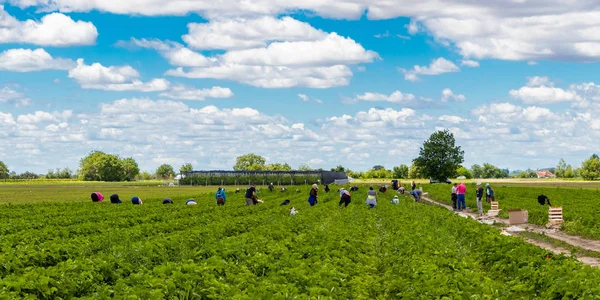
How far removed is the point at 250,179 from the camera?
481 ft

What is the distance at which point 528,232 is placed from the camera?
31531 mm

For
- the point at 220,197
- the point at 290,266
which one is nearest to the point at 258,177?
the point at 220,197

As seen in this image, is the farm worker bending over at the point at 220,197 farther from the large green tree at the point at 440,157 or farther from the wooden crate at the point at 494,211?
the large green tree at the point at 440,157

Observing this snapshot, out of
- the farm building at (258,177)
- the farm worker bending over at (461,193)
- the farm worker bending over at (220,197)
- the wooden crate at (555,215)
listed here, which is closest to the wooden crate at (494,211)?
the farm worker bending over at (461,193)

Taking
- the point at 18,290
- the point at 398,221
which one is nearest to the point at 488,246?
the point at 398,221

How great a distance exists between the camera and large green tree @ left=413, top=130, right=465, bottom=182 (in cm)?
15150

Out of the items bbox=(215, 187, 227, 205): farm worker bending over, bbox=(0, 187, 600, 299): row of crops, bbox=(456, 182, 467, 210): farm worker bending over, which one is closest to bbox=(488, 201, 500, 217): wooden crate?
bbox=(456, 182, 467, 210): farm worker bending over

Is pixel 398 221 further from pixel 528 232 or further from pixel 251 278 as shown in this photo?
pixel 251 278

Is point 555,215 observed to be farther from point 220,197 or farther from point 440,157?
point 440,157

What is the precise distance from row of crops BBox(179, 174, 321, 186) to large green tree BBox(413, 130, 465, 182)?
23.7 meters

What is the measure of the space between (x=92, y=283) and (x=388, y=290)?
20.6 ft

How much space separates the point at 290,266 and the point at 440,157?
13945 centimetres

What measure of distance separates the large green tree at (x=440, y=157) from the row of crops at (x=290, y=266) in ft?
409

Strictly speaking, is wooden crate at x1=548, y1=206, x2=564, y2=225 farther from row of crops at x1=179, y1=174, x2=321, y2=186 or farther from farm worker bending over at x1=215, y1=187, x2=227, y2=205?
row of crops at x1=179, y1=174, x2=321, y2=186
